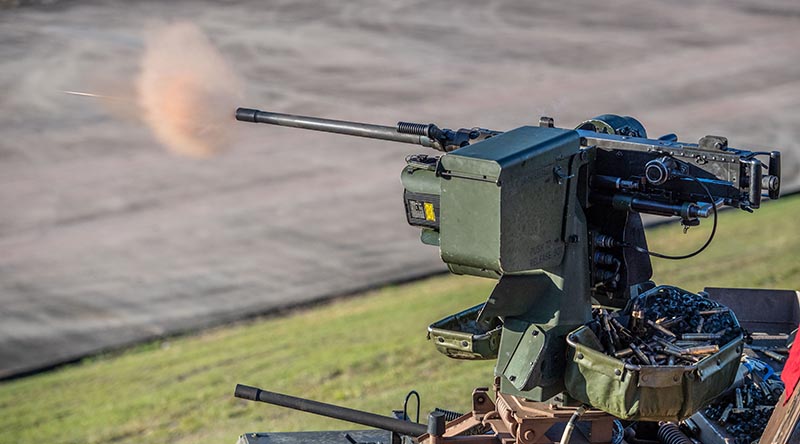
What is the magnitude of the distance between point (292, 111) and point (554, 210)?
1860cm

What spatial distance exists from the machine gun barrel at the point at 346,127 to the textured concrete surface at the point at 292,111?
256 cm

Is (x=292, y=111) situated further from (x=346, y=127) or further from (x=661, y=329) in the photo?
(x=661, y=329)

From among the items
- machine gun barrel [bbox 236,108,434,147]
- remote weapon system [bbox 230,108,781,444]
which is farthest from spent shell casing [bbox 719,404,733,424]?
machine gun barrel [bbox 236,108,434,147]

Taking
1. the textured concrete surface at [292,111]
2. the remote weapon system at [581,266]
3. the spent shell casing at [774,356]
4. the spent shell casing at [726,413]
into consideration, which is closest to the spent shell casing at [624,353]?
the remote weapon system at [581,266]

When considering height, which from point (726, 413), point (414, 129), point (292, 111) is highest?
point (414, 129)

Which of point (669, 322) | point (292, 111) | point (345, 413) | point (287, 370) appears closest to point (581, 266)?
point (669, 322)

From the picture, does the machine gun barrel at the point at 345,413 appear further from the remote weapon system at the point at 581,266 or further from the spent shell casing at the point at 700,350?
the spent shell casing at the point at 700,350

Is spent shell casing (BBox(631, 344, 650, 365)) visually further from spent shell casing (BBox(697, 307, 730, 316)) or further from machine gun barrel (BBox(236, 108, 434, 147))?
machine gun barrel (BBox(236, 108, 434, 147))

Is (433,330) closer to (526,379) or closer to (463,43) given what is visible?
(526,379)

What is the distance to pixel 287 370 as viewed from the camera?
17562 mm

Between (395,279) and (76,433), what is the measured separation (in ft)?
18.5

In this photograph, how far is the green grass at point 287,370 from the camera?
1636 centimetres

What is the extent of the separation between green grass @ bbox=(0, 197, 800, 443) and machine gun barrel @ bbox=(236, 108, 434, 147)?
4.49m

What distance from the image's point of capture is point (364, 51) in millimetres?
32188
